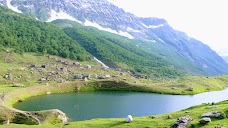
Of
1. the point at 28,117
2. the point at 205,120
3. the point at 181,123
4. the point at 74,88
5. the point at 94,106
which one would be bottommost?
the point at 28,117

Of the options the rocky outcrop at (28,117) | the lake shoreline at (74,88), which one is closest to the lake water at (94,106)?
the lake shoreline at (74,88)

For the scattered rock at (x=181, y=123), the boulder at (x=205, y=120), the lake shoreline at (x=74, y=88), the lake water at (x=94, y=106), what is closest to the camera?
the boulder at (x=205, y=120)

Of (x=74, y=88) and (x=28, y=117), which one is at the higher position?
(x=74, y=88)

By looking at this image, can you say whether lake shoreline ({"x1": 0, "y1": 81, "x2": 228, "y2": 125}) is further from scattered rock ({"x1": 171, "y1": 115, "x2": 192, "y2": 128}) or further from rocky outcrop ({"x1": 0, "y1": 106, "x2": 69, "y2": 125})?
scattered rock ({"x1": 171, "y1": 115, "x2": 192, "y2": 128})

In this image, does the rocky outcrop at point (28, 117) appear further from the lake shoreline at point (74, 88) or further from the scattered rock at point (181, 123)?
the scattered rock at point (181, 123)

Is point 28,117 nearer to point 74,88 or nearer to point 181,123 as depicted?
point 181,123

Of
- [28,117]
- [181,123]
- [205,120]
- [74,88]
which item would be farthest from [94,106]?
[205,120]

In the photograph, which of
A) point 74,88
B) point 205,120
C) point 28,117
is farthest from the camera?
point 74,88

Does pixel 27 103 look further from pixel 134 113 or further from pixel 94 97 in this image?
pixel 134 113

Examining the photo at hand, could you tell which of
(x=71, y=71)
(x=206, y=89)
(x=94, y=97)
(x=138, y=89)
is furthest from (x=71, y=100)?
(x=206, y=89)

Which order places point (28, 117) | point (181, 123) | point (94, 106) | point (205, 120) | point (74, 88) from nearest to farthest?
1. point (205, 120)
2. point (181, 123)
3. point (28, 117)
4. point (94, 106)
5. point (74, 88)

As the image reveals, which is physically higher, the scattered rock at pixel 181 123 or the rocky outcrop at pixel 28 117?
the scattered rock at pixel 181 123

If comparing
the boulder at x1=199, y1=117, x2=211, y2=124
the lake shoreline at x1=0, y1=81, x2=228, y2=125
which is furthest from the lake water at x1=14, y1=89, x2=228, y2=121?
the boulder at x1=199, y1=117, x2=211, y2=124

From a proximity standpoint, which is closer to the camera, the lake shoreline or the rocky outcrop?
the rocky outcrop
